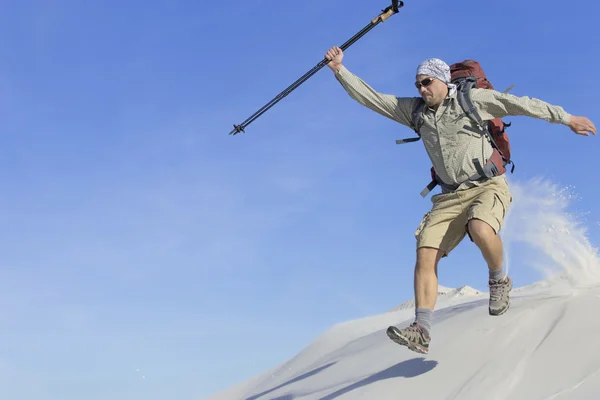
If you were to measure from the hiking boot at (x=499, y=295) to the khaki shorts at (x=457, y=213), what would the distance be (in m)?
0.46

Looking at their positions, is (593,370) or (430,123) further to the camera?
(430,123)

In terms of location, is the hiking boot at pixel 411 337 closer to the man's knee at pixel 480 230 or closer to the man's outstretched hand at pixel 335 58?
the man's knee at pixel 480 230

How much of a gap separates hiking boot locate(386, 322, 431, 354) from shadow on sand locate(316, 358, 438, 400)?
421 mm

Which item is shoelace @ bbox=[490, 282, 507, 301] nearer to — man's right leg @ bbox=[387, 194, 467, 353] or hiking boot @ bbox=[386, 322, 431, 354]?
man's right leg @ bbox=[387, 194, 467, 353]

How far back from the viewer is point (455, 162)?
545 centimetres

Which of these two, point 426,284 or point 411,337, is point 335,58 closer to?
point 426,284

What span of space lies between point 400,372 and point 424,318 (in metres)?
0.60

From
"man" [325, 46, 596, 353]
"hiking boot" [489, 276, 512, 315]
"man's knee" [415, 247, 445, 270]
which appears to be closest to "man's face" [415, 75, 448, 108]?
"man" [325, 46, 596, 353]

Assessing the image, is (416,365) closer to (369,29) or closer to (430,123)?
(430,123)

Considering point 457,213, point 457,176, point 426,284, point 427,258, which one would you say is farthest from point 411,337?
point 457,176

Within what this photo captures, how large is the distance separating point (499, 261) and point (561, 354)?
910 millimetres

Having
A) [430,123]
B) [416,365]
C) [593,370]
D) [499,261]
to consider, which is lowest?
[593,370]

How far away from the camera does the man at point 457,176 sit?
5.27m

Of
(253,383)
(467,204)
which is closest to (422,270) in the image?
(467,204)
